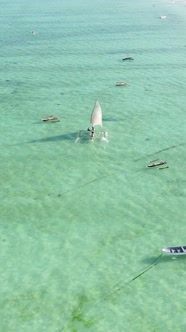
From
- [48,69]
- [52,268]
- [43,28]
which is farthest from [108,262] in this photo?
[43,28]

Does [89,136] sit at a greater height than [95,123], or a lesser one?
lesser

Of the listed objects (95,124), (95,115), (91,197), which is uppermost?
(95,115)

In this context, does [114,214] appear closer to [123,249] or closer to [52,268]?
[123,249]

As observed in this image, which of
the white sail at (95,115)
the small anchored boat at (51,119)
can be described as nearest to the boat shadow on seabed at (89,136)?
the white sail at (95,115)

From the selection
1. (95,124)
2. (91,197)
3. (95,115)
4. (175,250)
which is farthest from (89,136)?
(175,250)

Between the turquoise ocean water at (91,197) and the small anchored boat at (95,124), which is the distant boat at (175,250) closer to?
the turquoise ocean water at (91,197)

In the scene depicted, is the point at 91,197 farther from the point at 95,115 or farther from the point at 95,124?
the point at 95,115

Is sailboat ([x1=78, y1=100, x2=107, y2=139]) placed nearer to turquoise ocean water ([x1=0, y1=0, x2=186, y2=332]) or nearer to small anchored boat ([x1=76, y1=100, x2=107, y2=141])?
small anchored boat ([x1=76, y1=100, x2=107, y2=141])
